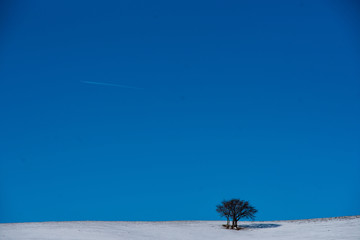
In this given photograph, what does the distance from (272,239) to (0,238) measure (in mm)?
24960

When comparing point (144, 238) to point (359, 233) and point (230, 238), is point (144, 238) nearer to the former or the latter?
point (230, 238)

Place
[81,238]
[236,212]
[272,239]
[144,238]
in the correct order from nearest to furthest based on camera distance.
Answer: [81,238]
[144,238]
[272,239]
[236,212]

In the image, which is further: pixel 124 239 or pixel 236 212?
pixel 236 212

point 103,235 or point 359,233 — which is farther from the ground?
point 359,233

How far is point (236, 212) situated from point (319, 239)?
55.1 feet

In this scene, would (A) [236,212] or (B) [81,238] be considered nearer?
(B) [81,238]

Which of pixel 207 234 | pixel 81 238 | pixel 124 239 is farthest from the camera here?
pixel 207 234

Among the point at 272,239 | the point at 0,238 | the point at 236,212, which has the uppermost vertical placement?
the point at 236,212

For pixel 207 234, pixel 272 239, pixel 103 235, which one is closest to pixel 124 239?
pixel 103 235

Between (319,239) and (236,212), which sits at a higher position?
(236,212)

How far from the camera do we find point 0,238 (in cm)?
2050

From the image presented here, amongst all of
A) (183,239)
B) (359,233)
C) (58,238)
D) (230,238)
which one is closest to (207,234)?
(230,238)

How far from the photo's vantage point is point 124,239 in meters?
24.8

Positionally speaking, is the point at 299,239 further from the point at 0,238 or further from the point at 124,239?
the point at 0,238
